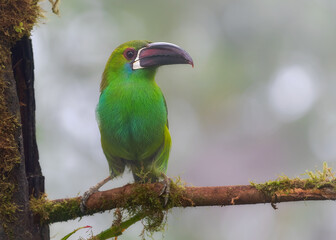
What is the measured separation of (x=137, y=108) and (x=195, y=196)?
43.5 inches

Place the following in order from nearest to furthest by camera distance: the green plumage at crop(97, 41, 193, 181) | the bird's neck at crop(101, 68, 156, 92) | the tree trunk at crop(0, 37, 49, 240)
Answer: the tree trunk at crop(0, 37, 49, 240) < the green plumage at crop(97, 41, 193, 181) < the bird's neck at crop(101, 68, 156, 92)

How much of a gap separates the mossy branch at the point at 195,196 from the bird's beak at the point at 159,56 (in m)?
1.10

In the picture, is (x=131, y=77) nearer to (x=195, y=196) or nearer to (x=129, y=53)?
(x=129, y=53)

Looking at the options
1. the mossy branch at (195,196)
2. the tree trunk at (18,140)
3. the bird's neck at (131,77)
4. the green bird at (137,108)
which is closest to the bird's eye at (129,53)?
the green bird at (137,108)

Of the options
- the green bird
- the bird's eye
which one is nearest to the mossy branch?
the green bird

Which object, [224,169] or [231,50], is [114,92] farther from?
[231,50]

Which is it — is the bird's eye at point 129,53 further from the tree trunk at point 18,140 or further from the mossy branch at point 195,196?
the mossy branch at point 195,196

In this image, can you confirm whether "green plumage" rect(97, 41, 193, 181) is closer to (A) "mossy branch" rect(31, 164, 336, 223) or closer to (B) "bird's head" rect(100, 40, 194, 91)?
(B) "bird's head" rect(100, 40, 194, 91)

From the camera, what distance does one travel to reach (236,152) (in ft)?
34.8

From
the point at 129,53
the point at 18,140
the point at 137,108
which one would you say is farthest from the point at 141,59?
the point at 18,140

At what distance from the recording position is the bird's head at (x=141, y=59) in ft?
12.2

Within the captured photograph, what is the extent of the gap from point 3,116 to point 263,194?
1476 mm

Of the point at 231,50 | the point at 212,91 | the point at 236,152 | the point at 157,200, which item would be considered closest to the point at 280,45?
the point at 231,50

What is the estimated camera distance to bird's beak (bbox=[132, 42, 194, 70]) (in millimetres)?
3693
